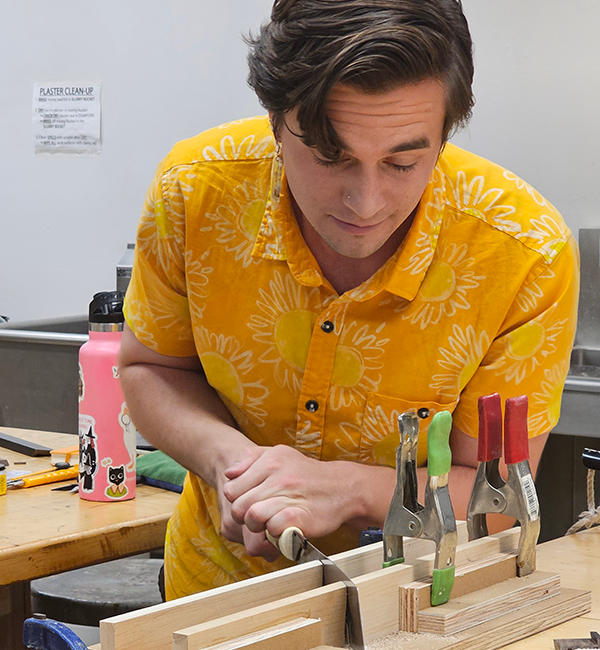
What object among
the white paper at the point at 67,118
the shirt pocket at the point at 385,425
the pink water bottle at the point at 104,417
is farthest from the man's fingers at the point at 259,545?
the white paper at the point at 67,118

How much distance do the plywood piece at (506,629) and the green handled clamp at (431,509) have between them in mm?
44

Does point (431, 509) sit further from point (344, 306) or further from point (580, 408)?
point (580, 408)

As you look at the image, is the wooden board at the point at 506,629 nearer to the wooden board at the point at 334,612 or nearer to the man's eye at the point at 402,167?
the wooden board at the point at 334,612

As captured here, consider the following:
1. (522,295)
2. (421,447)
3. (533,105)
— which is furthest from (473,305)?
(533,105)

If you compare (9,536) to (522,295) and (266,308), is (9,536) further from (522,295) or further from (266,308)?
(522,295)

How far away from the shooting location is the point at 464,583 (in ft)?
2.92

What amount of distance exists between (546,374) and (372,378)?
21 centimetres

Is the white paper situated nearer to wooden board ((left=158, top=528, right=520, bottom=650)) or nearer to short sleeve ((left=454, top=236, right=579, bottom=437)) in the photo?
short sleeve ((left=454, top=236, right=579, bottom=437))

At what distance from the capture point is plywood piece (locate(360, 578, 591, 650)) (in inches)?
31.7

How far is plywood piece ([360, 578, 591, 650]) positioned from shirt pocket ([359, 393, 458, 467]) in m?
0.29

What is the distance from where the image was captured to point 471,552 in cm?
93

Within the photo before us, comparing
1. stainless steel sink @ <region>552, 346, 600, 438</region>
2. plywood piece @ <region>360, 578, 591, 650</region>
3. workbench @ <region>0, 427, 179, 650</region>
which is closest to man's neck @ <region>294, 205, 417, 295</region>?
plywood piece @ <region>360, 578, 591, 650</region>

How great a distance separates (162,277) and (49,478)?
664mm

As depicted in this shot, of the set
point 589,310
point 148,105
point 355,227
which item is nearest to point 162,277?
point 355,227
